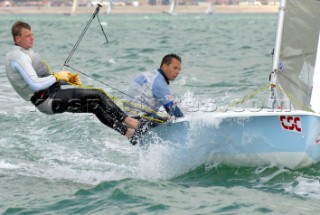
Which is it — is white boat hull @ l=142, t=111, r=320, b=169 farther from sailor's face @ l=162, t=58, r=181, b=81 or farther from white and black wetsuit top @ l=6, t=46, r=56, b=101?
white and black wetsuit top @ l=6, t=46, r=56, b=101

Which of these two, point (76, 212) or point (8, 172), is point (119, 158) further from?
point (76, 212)

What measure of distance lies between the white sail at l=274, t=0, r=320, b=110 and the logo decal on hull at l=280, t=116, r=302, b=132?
125cm

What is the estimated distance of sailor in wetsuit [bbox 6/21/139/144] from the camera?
22.8ft

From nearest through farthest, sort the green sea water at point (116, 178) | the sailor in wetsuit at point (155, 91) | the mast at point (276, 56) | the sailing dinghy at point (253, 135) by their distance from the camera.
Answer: the green sea water at point (116, 178), the sailing dinghy at point (253, 135), the sailor in wetsuit at point (155, 91), the mast at point (276, 56)

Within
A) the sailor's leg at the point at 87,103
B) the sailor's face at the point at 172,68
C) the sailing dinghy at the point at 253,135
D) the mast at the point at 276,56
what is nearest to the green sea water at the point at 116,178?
the sailing dinghy at the point at 253,135

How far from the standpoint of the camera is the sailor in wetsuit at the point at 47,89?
22.8 feet

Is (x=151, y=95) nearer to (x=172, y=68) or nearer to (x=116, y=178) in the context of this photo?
(x=172, y=68)

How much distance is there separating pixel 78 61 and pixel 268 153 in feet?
47.7

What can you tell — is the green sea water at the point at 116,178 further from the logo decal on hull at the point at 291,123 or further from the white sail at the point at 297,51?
the white sail at the point at 297,51

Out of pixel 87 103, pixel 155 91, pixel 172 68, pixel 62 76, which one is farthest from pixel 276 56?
pixel 62 76

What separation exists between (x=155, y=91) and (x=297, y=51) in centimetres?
207

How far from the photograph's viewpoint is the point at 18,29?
6.97 m

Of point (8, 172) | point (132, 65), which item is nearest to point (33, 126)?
point (8, 172)

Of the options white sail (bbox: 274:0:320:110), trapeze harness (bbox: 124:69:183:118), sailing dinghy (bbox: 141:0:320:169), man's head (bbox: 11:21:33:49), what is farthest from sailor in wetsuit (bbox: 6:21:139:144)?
white sail (bbox: 274:0:320:110)
